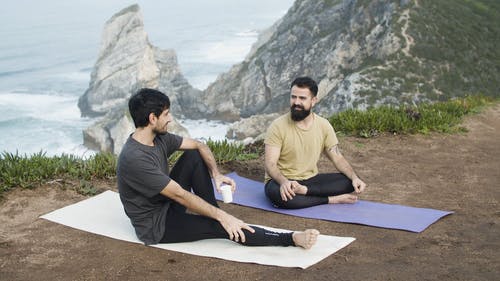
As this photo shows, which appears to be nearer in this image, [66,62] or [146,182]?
[146,182]

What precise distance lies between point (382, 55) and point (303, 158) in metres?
60.6

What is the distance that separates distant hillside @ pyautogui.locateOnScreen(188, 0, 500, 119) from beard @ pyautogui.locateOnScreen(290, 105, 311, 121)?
38518 mm

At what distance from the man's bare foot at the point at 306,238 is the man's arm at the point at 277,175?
1123mm

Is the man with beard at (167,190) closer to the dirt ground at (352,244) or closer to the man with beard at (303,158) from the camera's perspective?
the dirt ground at (352,244)

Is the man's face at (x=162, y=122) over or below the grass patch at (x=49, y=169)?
over

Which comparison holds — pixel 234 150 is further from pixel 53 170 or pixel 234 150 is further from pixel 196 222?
pixel 196 222

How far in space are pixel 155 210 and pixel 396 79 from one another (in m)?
56.6

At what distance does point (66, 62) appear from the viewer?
140 meters

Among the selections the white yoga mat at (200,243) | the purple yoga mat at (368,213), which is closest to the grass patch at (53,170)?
the white yoga mat at (200,243)

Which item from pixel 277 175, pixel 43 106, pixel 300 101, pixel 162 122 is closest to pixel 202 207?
pixel 162 122

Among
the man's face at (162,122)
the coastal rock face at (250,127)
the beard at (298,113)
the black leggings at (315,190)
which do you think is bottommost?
the coastal rock face at (250,127)

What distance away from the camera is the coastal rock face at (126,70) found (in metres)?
115

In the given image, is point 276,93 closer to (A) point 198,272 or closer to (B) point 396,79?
(B) point 396,79

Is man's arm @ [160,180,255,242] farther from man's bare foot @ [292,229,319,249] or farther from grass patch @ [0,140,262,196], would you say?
grass patch @ [0,140,262,196]
